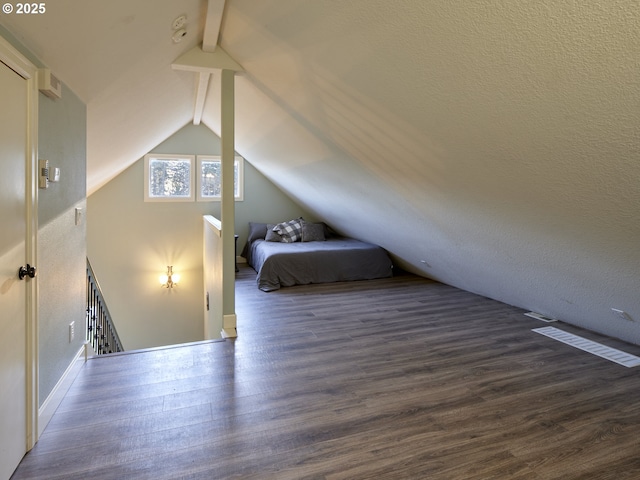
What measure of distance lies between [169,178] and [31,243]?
4.68 meters

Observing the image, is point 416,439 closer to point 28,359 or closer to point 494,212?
point 494,212

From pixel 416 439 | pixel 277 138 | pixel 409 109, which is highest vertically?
pixel 277 138

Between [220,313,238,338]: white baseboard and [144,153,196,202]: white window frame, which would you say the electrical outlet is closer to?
[220,313,238,338]: white baseboard

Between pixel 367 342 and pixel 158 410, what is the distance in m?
1.67

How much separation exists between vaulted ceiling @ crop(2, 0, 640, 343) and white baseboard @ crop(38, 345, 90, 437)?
5.69ft

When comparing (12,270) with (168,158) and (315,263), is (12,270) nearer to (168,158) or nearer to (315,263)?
(315,263)

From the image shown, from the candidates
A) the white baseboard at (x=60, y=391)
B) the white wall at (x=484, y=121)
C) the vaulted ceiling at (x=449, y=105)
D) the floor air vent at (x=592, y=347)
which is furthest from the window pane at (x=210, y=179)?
the floor air vent at (x=592, y=347)

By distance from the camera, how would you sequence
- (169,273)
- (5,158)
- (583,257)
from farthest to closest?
1. (169,273)
2. (583,257)
3. (5,158)

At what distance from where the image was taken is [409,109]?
2.14 meters

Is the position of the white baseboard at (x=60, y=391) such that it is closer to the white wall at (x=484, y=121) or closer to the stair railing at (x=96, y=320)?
the stair railing at (x=96, y=320)

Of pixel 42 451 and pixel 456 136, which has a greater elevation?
pixel 456 136

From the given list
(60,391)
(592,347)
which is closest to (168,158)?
(60,391)

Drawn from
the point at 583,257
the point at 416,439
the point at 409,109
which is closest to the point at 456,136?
the point at 409,109

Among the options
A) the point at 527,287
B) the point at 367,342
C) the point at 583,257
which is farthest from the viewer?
the point at 527,287
